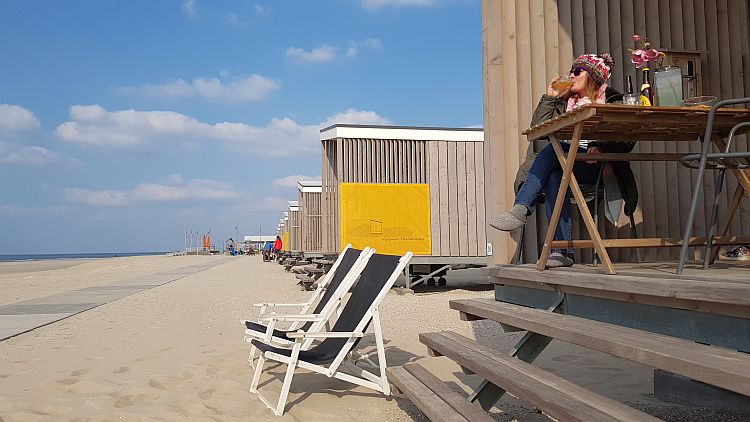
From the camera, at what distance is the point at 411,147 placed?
37.3 feet

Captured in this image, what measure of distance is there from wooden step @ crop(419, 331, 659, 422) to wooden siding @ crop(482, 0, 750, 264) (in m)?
1.29

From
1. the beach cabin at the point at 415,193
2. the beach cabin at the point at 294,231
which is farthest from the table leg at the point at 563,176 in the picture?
the beach cabin at the point at 294,231

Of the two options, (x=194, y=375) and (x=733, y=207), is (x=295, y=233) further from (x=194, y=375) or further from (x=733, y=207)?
(x=733, y=207)

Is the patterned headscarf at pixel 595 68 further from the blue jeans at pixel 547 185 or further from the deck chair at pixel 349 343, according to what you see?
the deck chair at pixel 349 343

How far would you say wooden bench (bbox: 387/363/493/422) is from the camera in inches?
99.4

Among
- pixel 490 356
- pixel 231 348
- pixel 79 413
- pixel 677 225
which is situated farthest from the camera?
pixel 231 348

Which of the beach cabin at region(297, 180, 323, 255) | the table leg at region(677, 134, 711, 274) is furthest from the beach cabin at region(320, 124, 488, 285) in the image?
the table leg at region(677, 134, 711, 274)

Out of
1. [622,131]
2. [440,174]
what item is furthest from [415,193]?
[622,131]

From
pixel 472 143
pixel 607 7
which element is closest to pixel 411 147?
pixel 472 143

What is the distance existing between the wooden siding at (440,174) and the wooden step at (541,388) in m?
7.92

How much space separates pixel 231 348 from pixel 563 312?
135 inches

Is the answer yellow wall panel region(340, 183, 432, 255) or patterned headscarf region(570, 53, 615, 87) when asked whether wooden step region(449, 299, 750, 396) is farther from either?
yellow wall panel region(340, 183, 432, 255)

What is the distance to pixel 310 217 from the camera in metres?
16.7

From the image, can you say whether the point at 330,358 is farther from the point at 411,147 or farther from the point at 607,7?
the point at 411,147
